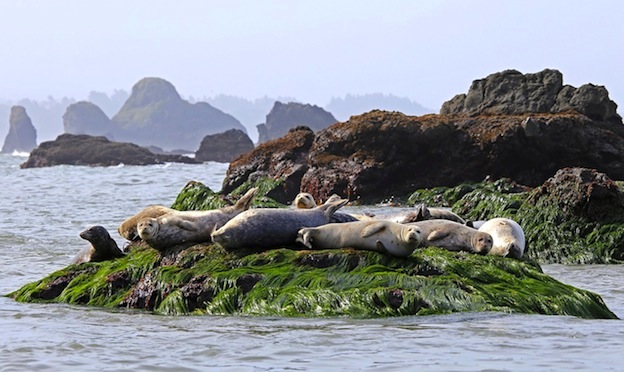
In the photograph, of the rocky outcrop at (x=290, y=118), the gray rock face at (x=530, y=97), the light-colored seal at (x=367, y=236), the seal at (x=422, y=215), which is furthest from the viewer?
the rocky outcrop at (x=290, y=118)

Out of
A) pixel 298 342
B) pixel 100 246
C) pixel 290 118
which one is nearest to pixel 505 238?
pixel 298 342

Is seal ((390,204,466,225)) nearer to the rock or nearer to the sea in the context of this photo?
the sea

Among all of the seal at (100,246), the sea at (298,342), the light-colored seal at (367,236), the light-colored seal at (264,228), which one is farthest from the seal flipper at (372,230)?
the seal at (100,246)

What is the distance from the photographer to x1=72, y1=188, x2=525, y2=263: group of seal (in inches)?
328

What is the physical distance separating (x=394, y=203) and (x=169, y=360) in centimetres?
1748

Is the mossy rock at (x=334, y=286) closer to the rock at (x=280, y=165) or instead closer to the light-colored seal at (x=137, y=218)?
the light-colored seal at (x=137, y=218)

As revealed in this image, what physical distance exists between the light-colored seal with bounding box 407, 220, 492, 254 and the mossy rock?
391mm

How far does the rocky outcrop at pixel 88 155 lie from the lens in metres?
73.0

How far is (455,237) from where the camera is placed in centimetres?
917

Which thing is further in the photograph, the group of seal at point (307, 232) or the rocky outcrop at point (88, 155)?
the rocky outcrop at point (88, 155)

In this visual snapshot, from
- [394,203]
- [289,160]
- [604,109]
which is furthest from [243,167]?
[604,109]

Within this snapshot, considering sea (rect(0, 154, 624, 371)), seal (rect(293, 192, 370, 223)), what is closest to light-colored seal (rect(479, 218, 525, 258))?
sea (rect(0, 154, 624, 371))

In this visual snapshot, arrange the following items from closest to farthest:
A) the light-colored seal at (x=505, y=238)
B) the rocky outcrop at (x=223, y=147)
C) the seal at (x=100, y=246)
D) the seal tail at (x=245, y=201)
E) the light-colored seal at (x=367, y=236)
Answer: the light-colored seal at (x=367, y=236)
the seal tail at (x=245, y=201)
the light-colored seal at (x=505, y=238)
the seal at (x=100, y=246)
the rocky outcrop at (x=223, y=147)

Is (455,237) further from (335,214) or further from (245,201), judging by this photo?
(245,201)
